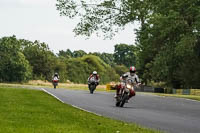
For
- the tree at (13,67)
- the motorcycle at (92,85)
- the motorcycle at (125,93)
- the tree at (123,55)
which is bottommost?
the motorcycle at (125,93)

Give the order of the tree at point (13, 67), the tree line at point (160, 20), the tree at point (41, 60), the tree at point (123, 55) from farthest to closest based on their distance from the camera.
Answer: the tree at point (123, 55), the tree at point (41, 60), the tree at point (13, 67), the tree line at point (160, 20)

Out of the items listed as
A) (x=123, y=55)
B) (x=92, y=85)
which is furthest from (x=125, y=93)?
(x=123, y=55)

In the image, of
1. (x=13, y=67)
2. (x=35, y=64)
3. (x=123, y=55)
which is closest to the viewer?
(x=13, y=67)

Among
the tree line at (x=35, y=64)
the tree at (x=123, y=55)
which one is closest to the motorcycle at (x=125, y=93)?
the tree line at (x=35, y=64)

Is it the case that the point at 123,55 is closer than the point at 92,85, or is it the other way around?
the point at 92,85

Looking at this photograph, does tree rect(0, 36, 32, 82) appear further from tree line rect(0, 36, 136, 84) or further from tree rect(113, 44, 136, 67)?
tree rect(113, 44, 136, 67)

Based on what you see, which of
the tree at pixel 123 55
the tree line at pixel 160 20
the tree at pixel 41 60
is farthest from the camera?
the tree at pixel 123 55

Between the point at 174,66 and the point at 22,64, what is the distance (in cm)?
3462

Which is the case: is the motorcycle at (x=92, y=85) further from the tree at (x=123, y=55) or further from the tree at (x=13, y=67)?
the tree at (x=123, y=55)

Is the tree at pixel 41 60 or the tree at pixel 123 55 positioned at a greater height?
the tree at pixel 123 55

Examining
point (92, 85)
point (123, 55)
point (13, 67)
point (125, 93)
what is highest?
point (123, 55)

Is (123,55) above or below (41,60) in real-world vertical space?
above

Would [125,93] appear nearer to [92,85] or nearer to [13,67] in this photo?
[92,85]

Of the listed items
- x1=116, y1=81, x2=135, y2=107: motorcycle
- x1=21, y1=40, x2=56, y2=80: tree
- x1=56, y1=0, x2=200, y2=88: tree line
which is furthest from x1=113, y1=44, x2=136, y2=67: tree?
x1=116, y1=81, x2=135, y2=107: motorcycle
